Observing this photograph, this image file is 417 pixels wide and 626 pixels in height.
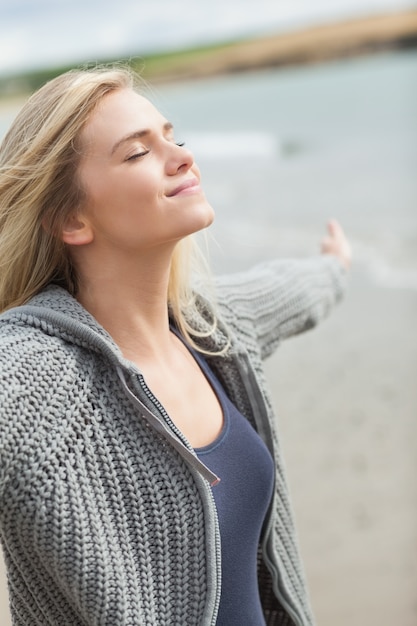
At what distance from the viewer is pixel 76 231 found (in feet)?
5.34

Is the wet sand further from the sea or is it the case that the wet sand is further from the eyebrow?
the eyebrow

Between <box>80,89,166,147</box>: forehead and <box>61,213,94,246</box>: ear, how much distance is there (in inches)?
5.3

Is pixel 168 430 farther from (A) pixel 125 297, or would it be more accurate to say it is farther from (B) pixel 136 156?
(B) pixel 136 156

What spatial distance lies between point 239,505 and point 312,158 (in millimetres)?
8527

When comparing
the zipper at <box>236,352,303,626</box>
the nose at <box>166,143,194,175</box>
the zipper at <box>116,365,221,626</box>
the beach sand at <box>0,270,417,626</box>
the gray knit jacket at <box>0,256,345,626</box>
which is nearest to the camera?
the gray knit jacket at <box>0,256,345,626</box>

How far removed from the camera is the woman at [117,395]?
1.42 metres

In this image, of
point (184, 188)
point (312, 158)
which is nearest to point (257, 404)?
point (184, 188)

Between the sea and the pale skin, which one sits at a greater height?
the pale skin

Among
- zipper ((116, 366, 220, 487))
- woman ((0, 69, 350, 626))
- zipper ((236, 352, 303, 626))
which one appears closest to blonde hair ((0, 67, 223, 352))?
woman ((0, 69, 350, 626))

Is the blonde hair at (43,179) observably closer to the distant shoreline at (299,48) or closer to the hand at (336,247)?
the hand at (336,247)

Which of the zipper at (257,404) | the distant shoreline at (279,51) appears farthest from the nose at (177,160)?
the distant shoreline at (279,51)

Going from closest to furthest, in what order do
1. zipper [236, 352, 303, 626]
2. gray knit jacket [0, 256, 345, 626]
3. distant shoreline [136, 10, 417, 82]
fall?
gray knit jacket [0, 256, 345, 626] → zipper [236, 352, 303, 626] → distant shoreline [136, 10, 417, 82]

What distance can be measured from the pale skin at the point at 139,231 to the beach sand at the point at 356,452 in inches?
59.1

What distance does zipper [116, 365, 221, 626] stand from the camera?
4.92ft
